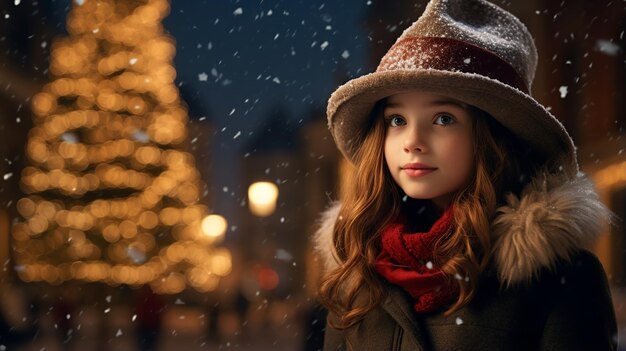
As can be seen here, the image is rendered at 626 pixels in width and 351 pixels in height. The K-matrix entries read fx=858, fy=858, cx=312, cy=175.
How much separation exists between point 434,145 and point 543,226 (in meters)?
0.45

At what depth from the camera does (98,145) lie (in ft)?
76.5

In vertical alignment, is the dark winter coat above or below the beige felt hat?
below

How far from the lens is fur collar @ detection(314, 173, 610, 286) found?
105 inches

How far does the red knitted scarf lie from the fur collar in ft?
0.57

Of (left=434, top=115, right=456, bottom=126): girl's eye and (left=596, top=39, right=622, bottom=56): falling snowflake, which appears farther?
(left=596, top=39, right=622, bottom=56): falling snowflake

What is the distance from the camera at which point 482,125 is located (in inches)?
114

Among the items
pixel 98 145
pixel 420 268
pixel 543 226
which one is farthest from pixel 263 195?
pixel 543 226

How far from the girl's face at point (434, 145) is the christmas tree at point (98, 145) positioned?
68.4 feet

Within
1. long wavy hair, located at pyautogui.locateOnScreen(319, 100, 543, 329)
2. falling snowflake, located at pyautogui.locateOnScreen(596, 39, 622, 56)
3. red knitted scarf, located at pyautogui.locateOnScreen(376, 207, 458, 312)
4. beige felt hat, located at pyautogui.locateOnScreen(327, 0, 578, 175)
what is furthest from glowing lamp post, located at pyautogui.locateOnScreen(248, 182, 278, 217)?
red knitted scarf, located at pyautogui.locateOnScreen(376, 207, 458, 312)

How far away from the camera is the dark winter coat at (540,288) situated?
2.65 metres

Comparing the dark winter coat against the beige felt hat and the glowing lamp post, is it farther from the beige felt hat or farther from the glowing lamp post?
the glowing lamp post

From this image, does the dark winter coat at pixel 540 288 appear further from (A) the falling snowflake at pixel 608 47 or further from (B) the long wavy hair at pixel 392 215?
(A) the falling snowflake at pixel 608 47

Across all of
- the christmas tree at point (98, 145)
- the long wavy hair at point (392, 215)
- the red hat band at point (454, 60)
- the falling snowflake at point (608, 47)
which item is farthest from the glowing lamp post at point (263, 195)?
the red hat band at point (454, 60)

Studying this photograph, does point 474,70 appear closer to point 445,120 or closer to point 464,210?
point 445,120
